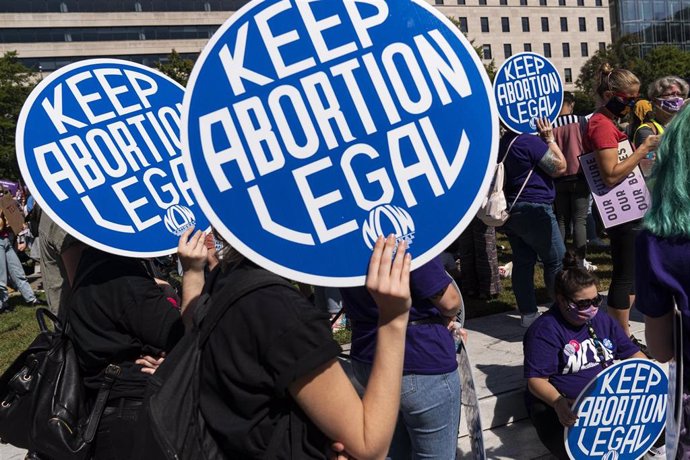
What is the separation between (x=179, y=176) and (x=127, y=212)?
0.20 m

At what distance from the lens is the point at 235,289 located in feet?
4.61

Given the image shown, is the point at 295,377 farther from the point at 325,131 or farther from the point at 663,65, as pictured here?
the point at 663,65

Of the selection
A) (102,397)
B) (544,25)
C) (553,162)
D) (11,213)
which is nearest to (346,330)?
(553,162)

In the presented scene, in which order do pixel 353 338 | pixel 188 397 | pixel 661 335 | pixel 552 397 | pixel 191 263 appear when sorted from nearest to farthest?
pixel 188 397
pixel 661 335
pixel 191 263
pixel 353 338
pixel 552 397

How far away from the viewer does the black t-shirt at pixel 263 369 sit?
1332 millimetres

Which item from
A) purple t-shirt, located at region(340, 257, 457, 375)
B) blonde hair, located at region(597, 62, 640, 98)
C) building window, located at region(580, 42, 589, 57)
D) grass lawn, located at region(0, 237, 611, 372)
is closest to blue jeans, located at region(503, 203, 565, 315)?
grass lawn, located at region(0, 237, 611, 372)

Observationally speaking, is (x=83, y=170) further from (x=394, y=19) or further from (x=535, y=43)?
(x=535, y=43)

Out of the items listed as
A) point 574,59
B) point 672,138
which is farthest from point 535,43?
point 672,138

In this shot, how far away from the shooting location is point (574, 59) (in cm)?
7419

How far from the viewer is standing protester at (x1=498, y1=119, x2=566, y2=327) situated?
16.6 ft

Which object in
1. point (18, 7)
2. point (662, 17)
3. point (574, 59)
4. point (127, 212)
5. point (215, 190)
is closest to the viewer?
point (215, 190)

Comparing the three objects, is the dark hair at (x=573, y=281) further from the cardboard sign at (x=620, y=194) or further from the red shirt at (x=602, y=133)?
the red shirt at (x=602, y=133)

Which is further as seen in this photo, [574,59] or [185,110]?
[574,59]

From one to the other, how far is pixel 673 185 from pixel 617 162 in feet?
8.22
